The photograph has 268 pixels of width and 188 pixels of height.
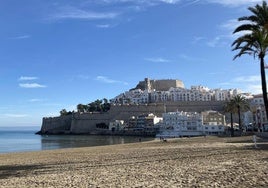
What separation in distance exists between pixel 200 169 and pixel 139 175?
2.16 meters

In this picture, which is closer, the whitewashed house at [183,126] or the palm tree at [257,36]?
the palm tree at [257,36]

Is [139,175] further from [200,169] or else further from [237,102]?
[237,102]

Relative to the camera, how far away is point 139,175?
12.3 metres

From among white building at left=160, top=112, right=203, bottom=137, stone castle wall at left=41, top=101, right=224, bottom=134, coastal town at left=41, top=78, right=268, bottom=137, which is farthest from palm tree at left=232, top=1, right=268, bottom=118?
stone castle wall at left=41, top=101, right=224, bottom=134

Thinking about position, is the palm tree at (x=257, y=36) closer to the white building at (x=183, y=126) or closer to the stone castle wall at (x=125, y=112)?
the white building at (x=183, y=126)

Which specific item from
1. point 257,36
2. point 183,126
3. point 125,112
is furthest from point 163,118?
point 257,36

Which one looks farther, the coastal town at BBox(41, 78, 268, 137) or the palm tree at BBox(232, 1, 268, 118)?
the coastal town at BBox(41, 78, 268, 137)

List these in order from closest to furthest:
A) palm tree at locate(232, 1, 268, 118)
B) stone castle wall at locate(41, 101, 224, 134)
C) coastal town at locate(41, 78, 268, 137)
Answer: palm tree at locate(232, 1, 268, 118), coastal town at locate(41, 78, 268, 137), stone castle wall at locate(41, 101, 224, 134)

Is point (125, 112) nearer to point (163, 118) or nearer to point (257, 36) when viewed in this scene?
point (163, 118)

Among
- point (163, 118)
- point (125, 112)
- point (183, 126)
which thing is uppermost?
point (125, 112)

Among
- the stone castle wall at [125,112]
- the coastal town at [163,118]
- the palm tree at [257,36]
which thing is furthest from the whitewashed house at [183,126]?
the palm tree at [257,36]

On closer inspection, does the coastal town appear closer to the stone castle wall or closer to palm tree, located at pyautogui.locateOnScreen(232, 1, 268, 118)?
the stone castle wall

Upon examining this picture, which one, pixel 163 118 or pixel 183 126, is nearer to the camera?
pixel 183 126

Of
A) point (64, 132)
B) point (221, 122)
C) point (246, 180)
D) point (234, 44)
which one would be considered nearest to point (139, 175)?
point (246, 180)
